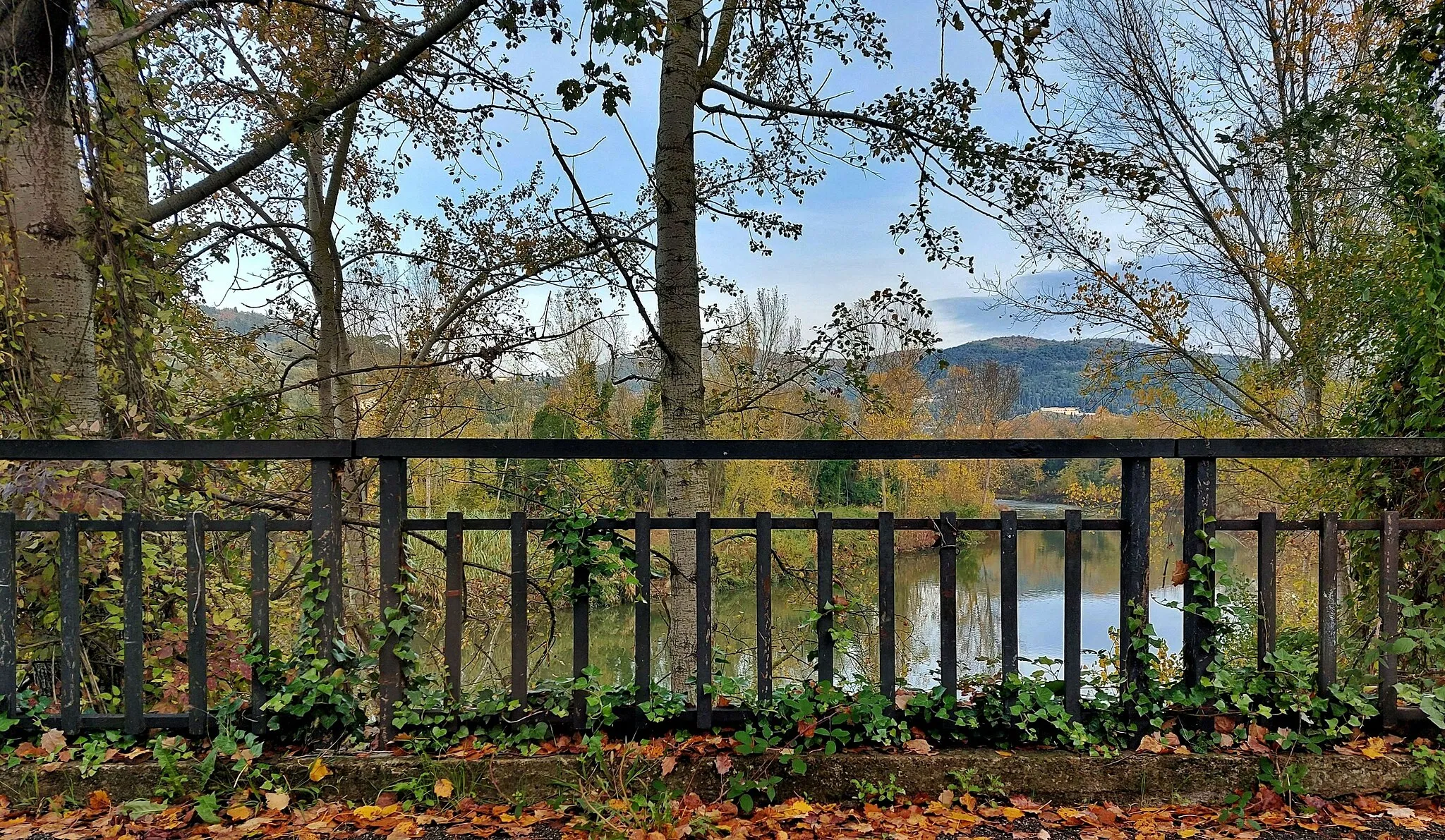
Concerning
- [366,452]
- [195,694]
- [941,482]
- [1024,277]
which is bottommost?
[941,482]

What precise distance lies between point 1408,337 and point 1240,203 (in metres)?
8.61

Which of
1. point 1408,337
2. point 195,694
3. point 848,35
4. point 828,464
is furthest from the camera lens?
point 828,464

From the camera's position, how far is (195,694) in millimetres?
2332

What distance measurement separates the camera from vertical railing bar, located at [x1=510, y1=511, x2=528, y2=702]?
2.30m

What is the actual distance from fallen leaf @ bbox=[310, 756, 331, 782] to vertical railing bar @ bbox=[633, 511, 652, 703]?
3.47ft

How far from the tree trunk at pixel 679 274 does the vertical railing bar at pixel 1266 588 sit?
2902mm

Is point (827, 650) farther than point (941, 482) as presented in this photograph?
No

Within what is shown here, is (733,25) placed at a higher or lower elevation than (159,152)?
higher

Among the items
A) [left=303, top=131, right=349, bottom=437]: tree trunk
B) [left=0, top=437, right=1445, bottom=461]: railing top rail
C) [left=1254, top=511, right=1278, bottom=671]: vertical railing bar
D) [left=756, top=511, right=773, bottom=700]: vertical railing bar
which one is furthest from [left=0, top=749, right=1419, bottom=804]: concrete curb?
[left=303, top=131, right=349, bottom=437]: tree trunk

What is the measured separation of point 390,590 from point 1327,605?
3.30 m

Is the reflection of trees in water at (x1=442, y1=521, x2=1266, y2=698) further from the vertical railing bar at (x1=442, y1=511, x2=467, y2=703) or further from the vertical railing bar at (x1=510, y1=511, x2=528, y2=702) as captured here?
the vertical railing bar at (x1=442, y1=511, x2=467, y2=703)

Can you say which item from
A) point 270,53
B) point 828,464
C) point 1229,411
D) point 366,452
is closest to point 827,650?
point 366,452

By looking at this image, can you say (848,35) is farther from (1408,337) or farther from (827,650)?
(827,650)

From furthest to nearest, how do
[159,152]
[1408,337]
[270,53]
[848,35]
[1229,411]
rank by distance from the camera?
1. [1229,411]
2. [270,53]
3. [848,35]
4. [159,152]
5. [1408,337]
